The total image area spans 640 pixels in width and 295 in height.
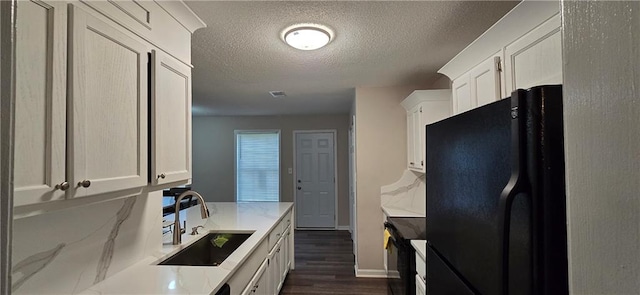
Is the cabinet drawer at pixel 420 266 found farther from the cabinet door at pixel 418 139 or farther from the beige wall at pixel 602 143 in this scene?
the beige wall at pixel 602 143

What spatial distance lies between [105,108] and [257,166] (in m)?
5.17

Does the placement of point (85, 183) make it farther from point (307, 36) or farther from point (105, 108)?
point (307, 36)

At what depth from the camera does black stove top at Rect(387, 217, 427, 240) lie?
2.23 meters

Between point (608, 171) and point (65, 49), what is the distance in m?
1.32

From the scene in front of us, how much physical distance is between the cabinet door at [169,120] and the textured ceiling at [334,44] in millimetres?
419

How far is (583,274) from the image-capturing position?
1.37 ft

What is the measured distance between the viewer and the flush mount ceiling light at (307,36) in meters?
1.91

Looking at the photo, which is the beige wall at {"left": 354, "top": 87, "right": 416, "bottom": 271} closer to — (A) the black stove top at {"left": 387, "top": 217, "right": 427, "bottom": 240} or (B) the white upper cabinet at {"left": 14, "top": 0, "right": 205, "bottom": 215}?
(A) the black stove top at {"left": 387, "top": 217, "right": 427, "bottom": 240}

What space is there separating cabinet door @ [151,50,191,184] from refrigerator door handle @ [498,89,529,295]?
4.42ft

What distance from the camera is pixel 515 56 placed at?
143 centimetres

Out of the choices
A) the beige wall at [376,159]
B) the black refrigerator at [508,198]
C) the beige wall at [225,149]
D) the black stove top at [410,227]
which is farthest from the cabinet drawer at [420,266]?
the beige wall at [225,149]

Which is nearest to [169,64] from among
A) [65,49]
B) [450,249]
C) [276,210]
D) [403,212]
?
[65,49]

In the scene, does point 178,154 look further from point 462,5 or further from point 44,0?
point 462,5

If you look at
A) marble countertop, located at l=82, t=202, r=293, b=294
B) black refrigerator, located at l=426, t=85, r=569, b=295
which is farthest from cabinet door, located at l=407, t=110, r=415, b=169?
black refrigerator, located at l=426, t=85, r=569, b=295
